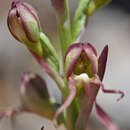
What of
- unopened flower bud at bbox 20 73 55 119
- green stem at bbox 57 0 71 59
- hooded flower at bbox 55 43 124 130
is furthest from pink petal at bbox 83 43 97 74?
unopened flower bud at bbox 20 73 55 119

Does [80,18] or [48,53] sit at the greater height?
[80,18]

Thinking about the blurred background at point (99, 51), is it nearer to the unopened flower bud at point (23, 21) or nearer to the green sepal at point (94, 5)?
the green sepal at point (94, 5)

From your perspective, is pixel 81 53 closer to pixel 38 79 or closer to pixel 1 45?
pixel 38 79

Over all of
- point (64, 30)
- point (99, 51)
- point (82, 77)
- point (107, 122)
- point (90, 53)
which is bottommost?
point (99, 51)

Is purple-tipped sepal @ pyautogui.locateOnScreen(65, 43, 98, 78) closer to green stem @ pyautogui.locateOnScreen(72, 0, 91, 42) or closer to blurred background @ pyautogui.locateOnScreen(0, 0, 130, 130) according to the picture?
green stem @ pyautogui.locateOnScreen(72, 0, 91, 42)

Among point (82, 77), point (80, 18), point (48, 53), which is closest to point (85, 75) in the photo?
point (82, 77)

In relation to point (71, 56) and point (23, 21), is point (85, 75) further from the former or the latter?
point (23, 21)

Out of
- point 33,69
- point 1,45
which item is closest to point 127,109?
point 33,69

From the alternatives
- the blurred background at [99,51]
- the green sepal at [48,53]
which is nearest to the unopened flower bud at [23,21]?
the green sepal at [48,53]
